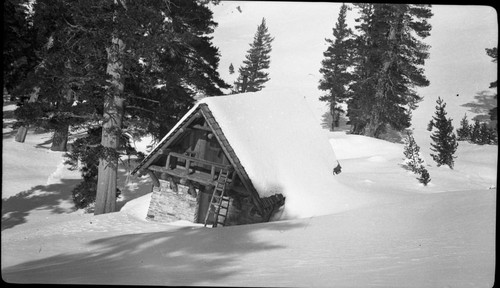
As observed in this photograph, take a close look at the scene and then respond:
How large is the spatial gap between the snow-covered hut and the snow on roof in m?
0.03

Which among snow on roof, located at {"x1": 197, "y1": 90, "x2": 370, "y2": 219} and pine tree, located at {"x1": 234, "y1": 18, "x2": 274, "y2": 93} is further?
pine tree, located at {"x1": 234, "y1": 18, "x2": 274, "y2": 93}

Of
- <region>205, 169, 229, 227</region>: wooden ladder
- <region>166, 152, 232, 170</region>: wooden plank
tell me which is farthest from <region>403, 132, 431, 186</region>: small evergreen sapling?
<region>166, 152, 232, 170</region>: wooden plank

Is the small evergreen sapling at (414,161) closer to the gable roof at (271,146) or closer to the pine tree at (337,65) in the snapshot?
the gable roof at (271,146)

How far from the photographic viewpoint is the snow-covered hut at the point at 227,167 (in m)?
10.2

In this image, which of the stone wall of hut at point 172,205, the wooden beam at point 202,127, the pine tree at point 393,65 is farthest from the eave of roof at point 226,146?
the pine tree at point 393,65

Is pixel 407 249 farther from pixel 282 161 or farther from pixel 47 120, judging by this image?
pixel 47 120

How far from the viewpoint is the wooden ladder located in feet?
33.7

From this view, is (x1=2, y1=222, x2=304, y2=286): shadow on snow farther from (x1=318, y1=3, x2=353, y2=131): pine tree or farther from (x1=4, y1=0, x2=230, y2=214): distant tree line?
(x1=318, y1=3, x2=353, y2=131): pine tree

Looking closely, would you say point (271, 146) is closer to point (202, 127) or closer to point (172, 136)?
point (202, 127)

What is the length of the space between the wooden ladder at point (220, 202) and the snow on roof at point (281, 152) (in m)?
0.82

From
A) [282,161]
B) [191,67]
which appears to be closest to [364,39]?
[191,67]

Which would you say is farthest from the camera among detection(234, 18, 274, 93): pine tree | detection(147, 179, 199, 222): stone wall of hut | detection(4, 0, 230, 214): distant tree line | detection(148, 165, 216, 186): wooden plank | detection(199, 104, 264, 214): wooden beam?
detection(234, 18, 274, 93): pine tree

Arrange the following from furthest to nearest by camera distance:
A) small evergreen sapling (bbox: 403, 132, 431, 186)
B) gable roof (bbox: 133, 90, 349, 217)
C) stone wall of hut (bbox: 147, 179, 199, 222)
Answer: small evergreen sapling (bbox: 403, 132, 431, 186)
stone wall of hut (bbox: 147, 179, 199, 222)
gable roof (bbox: 133, 90, 349, 217)

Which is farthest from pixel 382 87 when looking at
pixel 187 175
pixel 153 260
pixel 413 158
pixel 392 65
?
pixel 153 260
